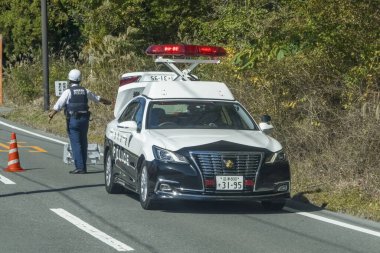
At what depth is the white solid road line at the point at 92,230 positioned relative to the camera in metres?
10.1

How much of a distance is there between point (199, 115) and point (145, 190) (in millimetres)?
1565

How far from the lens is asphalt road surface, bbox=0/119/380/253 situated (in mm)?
10148

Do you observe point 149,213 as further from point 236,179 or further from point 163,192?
point 236,179

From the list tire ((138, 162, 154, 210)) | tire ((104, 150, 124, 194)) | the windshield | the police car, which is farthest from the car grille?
tire ((104, 150, 124, 194))

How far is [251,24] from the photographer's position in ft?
67.0

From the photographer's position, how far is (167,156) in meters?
12.3

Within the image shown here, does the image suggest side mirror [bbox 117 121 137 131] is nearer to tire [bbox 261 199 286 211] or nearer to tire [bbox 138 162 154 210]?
tire [bbox 138 162 154 210]

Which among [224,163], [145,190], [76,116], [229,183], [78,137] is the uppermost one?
[224,163]

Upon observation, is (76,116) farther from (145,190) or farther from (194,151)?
(194,151)

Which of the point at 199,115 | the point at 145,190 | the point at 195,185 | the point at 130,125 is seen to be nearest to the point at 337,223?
the point at 195,185

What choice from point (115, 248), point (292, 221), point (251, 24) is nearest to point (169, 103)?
point (292, 221)

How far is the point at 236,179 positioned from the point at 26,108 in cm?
2262

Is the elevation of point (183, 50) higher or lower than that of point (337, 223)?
higher

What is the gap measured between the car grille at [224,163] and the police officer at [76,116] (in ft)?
17.6
